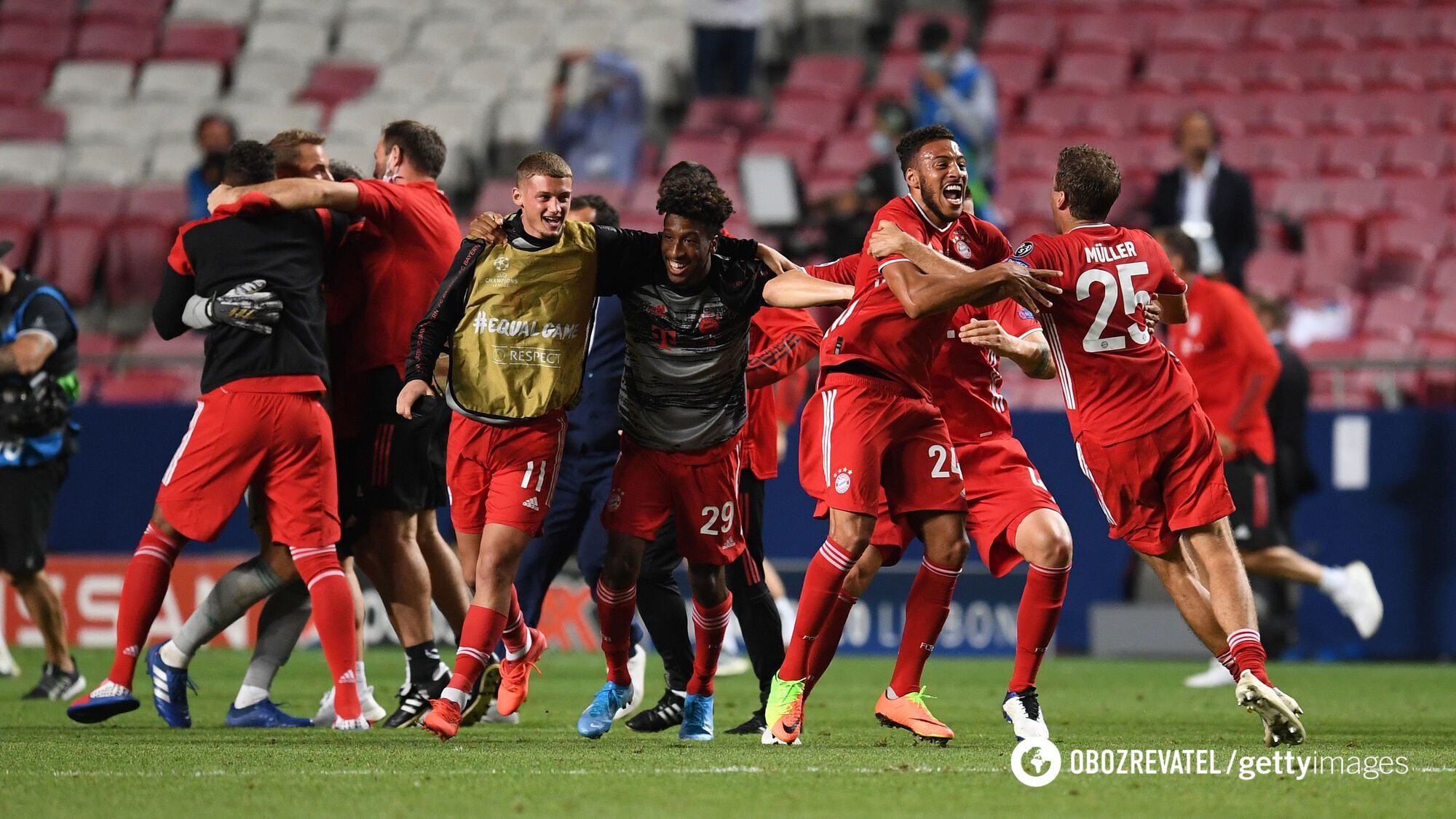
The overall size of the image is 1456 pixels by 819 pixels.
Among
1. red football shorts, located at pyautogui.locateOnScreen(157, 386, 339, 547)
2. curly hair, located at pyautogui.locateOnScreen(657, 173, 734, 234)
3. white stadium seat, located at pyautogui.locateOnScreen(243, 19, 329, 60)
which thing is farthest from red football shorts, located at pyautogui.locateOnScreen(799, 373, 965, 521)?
white stadium seat, located at pyautogui.locateOnScreen(243, 19, 329, 60)

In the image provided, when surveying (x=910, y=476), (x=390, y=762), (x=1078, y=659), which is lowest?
(x=1078, y=659)

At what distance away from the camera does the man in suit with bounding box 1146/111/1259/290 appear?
1161 cm

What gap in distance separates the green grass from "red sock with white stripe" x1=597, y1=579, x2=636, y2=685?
0.24m

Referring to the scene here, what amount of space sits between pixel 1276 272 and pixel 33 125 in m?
11.8

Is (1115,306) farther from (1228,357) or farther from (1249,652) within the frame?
(1228,357)

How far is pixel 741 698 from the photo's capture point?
27.6ft

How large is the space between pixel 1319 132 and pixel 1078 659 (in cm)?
654

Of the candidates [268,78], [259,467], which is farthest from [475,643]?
[268,78]

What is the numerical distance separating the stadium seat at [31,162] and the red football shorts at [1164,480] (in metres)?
13.4

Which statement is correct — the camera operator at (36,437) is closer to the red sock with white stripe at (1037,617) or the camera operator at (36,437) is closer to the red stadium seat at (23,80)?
the red sock with white stripe at (1037,617)

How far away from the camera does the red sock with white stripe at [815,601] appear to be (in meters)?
6.11

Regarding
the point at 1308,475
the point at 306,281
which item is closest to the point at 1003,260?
the point at 306,281

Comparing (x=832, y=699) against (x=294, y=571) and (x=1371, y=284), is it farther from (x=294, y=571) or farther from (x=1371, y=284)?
(x=1371, y=284)

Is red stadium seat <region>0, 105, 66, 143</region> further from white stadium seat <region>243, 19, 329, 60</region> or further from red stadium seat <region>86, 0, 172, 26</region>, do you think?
white stadium seat <region>243, 19, 329, 60</region>
